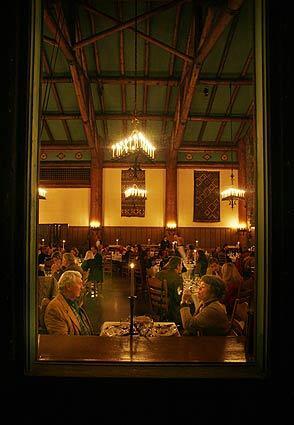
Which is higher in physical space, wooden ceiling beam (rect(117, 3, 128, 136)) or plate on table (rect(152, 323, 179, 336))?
wooden ceiling beam (rect(117, 3, 128, 136))

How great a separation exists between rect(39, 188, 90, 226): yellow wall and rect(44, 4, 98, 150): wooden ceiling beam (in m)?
2.20

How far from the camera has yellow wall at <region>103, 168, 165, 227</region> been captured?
1501 centimetres

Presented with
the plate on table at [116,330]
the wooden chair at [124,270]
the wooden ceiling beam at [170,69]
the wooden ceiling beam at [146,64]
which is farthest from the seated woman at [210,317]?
the wooden ceiling beam at [146,64]

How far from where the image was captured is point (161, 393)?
138cm

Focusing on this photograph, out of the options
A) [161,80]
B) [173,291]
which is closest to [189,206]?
[161,80]

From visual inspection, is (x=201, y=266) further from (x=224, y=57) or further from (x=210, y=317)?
(x=224, y=57)

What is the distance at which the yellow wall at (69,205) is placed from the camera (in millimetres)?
14898

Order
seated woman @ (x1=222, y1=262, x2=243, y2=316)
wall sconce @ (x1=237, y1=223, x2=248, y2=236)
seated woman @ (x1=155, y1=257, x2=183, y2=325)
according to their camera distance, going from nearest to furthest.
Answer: seated woman @ (x1=222, y1=262, x2=243, y2=316) → seated woman @ (x1=155, y1=257, x2=183, y2=325) → wall sconce @ (x1=237, y1=223, x2=248, y2=236)

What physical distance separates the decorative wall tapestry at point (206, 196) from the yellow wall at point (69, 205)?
175 inches

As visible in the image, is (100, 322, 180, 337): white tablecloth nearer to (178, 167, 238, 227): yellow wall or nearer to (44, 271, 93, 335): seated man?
(44, 271, 93, 335): seated man

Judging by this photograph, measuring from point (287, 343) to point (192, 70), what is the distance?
8.32m

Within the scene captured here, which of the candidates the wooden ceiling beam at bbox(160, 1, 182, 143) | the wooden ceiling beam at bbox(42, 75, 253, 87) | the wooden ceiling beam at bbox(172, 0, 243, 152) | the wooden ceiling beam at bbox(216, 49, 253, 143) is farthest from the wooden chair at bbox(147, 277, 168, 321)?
the wooden ceiling beam at bbox(42, 75, 253, 87)

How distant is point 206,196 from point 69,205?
5.61m

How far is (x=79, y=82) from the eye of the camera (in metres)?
9.59
